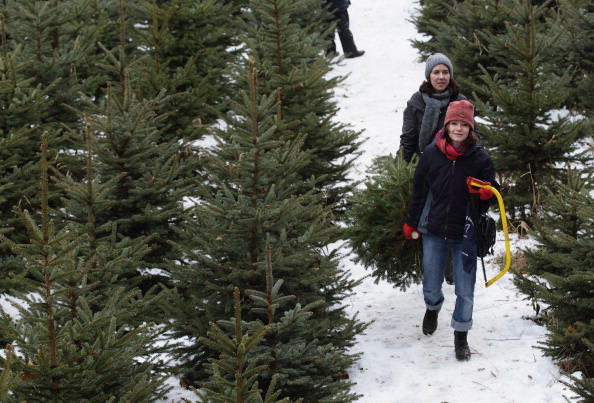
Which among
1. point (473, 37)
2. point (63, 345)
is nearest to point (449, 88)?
point (63, 345)

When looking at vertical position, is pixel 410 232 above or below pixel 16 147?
below

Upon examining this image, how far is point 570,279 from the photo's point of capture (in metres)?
5.50

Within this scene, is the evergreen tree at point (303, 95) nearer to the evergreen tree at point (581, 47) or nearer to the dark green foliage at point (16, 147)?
the dark green foliage at point (16, 147)

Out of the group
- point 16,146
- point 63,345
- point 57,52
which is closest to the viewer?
point 63,345

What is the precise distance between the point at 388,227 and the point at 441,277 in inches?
28.0

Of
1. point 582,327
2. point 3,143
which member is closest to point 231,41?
point 3,143

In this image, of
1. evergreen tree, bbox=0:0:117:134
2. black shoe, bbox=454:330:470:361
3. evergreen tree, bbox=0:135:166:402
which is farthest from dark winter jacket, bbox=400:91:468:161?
evergreen tree, bbox=0:0:117:134

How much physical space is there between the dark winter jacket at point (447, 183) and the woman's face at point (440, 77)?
104 centimetres

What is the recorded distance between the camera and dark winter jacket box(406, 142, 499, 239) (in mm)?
6160

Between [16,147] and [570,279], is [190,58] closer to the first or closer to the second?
[16,147]

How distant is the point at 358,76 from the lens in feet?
51.5

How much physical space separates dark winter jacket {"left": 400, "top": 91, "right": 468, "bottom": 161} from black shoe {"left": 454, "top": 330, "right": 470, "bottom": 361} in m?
1.99

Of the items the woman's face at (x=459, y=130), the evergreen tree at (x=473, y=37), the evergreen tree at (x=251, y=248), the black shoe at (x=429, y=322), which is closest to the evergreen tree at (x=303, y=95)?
the black shoe at (x=429, y=322)

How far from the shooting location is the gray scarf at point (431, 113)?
7.08m
